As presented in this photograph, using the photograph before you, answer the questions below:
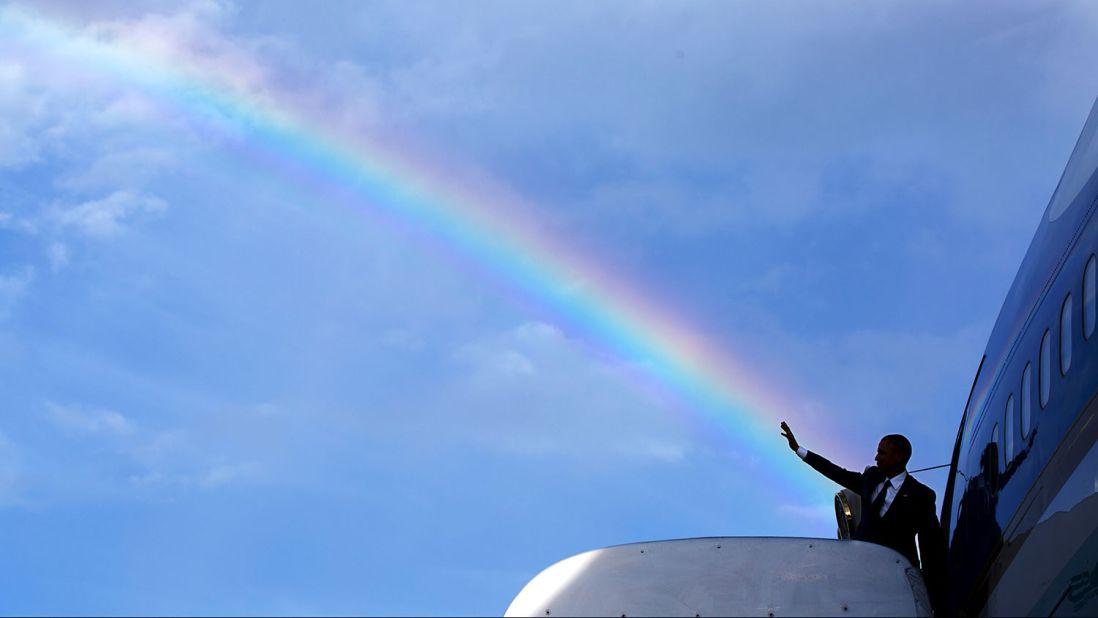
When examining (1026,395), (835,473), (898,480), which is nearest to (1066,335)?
(1026,395)

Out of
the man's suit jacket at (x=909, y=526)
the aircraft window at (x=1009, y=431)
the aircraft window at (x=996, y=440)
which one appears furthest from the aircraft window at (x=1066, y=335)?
the man's suit jacket at (x=909, y=526)

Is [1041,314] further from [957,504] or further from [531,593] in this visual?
[531,593]

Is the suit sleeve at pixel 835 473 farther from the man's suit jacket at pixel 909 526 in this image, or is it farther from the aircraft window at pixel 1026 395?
the aircraft window at pixel 1026 395

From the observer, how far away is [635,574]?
5758 mm

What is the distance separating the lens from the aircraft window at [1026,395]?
7387mm

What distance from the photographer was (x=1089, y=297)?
6.44m

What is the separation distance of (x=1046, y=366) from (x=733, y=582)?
2.81 meters

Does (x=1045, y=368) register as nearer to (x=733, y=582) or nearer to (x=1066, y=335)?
(x=1066, y=335)

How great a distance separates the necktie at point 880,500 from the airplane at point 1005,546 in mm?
540

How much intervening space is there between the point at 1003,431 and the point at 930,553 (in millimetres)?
1117

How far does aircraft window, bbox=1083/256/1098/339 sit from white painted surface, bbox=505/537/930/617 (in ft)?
5.36

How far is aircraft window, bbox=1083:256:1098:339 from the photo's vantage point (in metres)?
→ 6.27

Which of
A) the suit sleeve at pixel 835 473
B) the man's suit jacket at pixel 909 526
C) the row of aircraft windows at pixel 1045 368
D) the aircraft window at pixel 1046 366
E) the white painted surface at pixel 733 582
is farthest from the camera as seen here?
the suit sleeve at pixel 835 473

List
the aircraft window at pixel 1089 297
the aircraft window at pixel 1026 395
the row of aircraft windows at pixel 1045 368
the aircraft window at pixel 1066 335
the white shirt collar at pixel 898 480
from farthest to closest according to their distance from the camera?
the white shirt collar at pixel 898 480
the aircraft window at pixel 1026 395
the aircraft window at pixel 1066 335
the row of aircraft windows at pixel 1045 368
the aircraft window at pixel 1089 297
